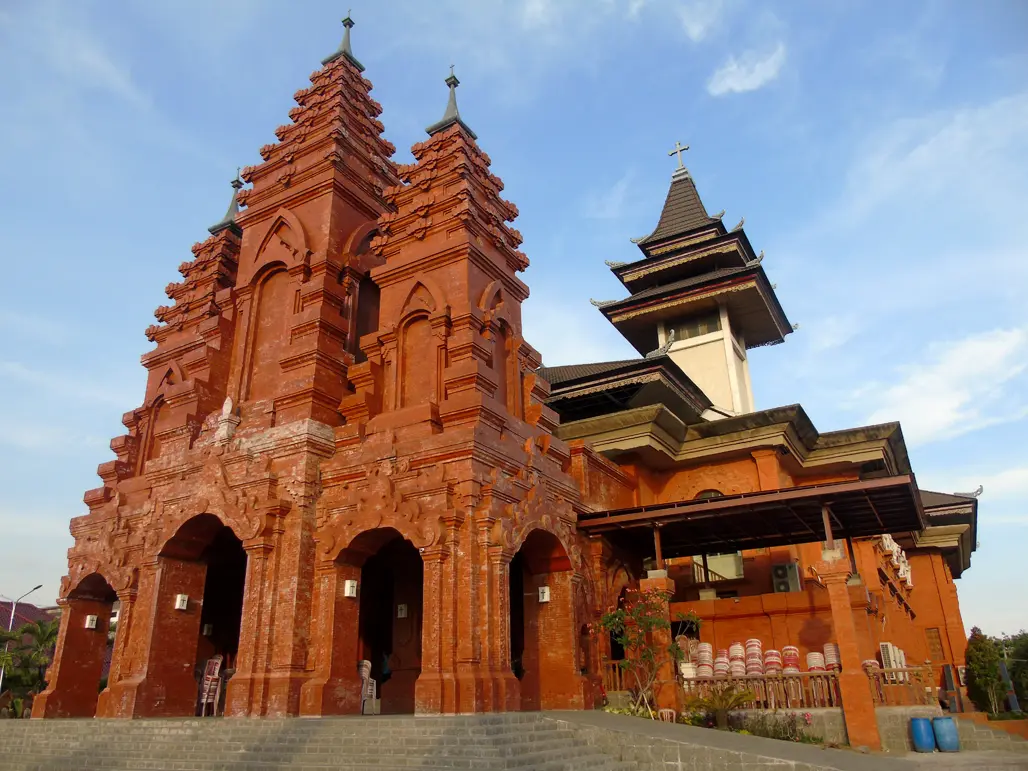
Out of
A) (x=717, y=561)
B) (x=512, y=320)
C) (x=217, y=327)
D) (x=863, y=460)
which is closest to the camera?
(x=512, y=320)

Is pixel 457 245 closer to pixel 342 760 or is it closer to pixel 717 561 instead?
pixel 342 760

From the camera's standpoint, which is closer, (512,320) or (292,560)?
(292,560)

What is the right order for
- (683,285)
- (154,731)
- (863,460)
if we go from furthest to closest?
1. (683,285)
2. (863,460)
3. (154,731)

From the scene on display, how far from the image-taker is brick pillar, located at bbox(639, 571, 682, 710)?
13.7 m

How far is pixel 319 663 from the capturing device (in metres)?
13.0

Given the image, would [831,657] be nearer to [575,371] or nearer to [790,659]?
[790,659]

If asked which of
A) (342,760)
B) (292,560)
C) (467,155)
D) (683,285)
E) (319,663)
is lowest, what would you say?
(342,760)

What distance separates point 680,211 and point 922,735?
86.5ft

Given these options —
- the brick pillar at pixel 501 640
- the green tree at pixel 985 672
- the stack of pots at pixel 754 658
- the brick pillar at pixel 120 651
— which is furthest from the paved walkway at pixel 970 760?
the green tree at pixel 985 672

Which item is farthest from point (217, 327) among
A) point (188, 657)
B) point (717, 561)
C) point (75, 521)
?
point (717, 561)

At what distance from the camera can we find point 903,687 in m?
13.5

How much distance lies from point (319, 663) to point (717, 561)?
12278 millimetres

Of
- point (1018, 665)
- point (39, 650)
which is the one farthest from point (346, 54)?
point (1018, 665)

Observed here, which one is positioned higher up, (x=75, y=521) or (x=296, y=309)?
(x=296, y=309)
